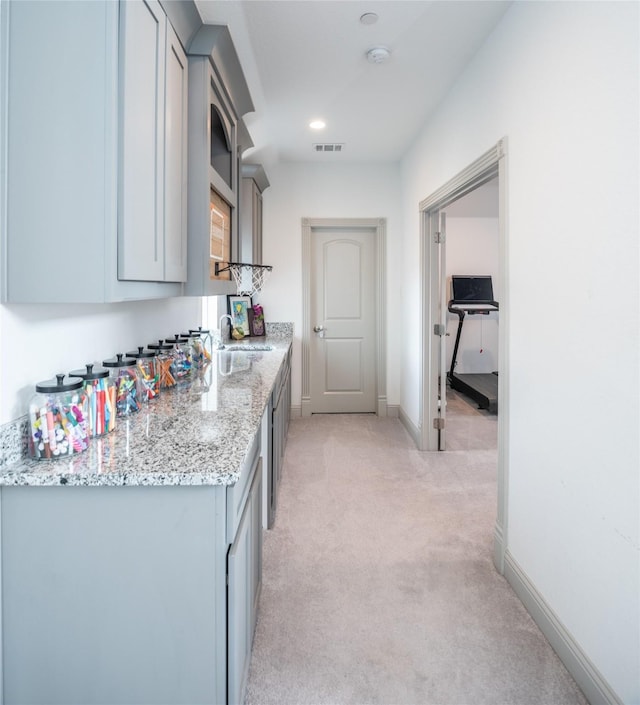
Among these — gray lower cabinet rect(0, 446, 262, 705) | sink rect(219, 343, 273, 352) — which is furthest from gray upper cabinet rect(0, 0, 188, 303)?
sink rect(219, 343, 273, 352)

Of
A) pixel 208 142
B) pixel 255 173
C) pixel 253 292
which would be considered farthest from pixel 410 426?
pixel 208 142

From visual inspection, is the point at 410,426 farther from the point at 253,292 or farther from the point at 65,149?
the point at 65,149

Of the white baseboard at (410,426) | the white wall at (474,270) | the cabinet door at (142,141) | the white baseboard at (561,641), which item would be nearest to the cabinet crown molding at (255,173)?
the cabinet door at (142,141)

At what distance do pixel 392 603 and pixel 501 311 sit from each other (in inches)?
53.8

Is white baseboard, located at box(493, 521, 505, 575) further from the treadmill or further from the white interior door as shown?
the treadmill

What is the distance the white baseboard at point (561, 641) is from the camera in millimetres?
1451

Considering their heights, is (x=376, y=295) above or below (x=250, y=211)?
below

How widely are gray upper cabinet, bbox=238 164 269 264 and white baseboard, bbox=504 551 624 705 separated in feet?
9.48

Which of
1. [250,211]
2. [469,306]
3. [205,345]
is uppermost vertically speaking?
[250,211]

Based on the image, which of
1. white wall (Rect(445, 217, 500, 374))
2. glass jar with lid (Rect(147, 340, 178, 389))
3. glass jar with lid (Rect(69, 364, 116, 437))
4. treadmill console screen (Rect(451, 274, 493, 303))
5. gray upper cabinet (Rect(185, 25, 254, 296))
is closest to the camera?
glass jar with lid (Rect(69, 364, 116, 437))

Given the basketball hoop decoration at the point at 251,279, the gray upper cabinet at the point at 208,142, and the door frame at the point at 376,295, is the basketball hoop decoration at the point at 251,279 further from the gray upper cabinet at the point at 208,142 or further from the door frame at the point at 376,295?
the gray upper cabinet at the point at 208,142

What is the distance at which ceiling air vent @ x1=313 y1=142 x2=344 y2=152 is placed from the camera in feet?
13.8

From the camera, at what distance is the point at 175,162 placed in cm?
169

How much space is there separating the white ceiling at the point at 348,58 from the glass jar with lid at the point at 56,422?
192 cm
